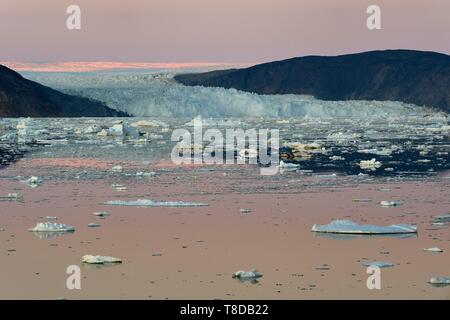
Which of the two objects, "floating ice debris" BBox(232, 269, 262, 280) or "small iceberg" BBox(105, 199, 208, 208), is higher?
"floating ice debris" BBox(232, 269, 262, 280)

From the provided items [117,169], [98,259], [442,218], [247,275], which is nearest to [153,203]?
[442,218]

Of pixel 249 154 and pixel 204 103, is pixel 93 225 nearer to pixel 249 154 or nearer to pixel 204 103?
pixel 249 154

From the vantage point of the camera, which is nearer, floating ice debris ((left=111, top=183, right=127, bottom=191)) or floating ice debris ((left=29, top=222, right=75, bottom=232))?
floating ice debris ((left=29, top=222, right=75, bottom=232))

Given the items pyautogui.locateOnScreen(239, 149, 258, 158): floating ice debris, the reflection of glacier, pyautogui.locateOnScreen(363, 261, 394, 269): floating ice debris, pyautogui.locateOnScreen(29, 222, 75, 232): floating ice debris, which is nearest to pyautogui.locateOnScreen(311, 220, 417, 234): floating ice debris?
pyautogui.locateOnScreen(363, 261, 394, 269): floating ice debris

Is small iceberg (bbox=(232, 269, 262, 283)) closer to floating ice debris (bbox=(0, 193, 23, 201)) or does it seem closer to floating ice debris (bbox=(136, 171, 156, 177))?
floating ice debris (bbox=(0, 193, 23, 201))

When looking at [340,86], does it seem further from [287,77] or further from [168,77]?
[168,77]

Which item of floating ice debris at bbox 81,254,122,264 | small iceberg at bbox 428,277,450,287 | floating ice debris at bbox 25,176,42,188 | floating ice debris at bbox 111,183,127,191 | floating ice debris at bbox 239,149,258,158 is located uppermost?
floating ice debris at bbox 81,254,122,264
